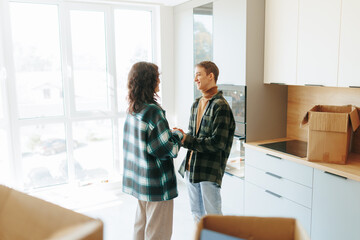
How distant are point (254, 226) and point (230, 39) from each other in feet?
8.72

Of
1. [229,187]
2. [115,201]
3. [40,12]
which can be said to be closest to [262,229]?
[229,187]

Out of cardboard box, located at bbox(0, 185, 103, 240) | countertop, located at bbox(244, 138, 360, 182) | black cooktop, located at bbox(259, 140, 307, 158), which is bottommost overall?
countertop, located at bbox(244, 138, 360, 182)

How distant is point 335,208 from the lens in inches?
90.6

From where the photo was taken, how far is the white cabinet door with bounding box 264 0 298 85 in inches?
109

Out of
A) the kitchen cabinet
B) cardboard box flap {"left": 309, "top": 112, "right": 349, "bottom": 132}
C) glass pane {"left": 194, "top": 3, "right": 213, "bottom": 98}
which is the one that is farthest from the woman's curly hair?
glass pane {"left": 194, "top": 3, "right": 213, "bottom": 98}

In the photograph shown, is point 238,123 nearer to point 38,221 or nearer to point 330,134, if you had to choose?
point 330,134

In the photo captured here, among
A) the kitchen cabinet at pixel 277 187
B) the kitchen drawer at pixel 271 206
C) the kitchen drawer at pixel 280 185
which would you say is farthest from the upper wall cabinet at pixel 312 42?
the kitchen drawer at pixel 271 206

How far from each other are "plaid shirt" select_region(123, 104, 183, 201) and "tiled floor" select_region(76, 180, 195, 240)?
896 mm

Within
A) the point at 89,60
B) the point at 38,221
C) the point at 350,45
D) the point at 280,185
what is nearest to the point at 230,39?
the point at 350,45

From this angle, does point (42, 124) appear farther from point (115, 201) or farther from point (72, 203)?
point (115, 201)

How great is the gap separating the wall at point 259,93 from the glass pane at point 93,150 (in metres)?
1.81

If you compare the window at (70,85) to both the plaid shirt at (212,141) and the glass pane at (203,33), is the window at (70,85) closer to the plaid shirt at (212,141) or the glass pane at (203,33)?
the glass pane at (203,33)

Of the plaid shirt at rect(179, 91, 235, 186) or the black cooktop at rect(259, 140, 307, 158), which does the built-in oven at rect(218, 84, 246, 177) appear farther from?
the plaid shirt at rect(179, 91, 235, 186)

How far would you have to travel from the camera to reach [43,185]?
12.5 feet
